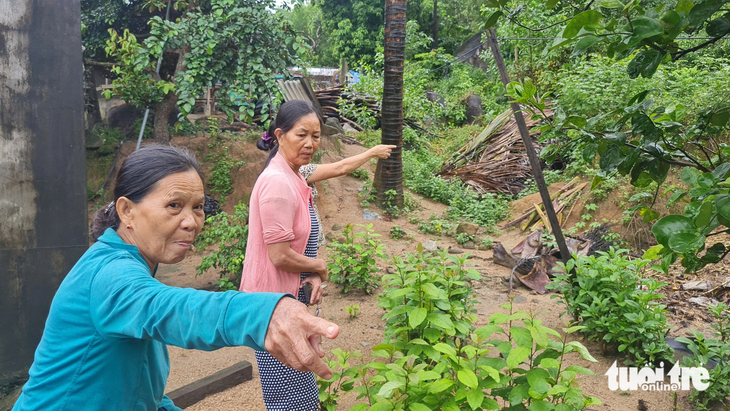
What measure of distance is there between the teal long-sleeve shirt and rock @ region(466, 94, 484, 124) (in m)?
15.2

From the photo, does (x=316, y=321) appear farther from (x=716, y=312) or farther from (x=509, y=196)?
(x=509, y=196)

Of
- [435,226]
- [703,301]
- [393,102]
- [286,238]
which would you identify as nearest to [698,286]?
[703,301]

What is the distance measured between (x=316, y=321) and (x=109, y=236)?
829mm

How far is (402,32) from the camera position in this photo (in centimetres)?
727

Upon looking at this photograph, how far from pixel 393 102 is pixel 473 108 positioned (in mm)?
9164

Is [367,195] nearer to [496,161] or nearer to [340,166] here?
[496,161]

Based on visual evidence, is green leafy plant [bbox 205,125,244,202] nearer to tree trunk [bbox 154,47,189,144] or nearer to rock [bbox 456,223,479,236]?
tree trunk [bbox 154,47,189,144]

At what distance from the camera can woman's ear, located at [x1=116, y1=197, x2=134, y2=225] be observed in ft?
4.87

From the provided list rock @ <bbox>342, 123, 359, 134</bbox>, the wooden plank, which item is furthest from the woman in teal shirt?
rock @ <bbox>342, 123, 359, 134</bbox>

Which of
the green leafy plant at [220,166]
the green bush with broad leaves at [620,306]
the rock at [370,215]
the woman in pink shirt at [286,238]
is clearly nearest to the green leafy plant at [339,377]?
the woman in pink shirt at [286,238]

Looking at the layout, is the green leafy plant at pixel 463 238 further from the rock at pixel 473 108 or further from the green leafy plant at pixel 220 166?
the rock at pixel 473 108

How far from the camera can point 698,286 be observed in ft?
16.5

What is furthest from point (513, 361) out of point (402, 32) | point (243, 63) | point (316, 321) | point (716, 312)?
point (402, 32)

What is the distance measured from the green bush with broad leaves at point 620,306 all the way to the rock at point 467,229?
147 inches
